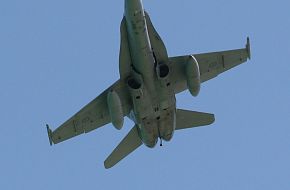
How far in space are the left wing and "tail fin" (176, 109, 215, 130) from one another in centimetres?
263

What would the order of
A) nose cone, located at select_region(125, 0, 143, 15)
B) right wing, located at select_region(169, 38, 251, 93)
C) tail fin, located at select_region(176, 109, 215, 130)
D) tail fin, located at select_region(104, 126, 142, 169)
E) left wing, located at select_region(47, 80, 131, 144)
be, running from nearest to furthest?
nose cone, located at select_region(125, 0, 143, 15)
right wing, located at select_region(169, 38, 251, 93)
left wing, located at select_region(47, 80, 131, 144)
tail fin, located at select_region(176, 109, 215, 130)
tail fin, located at select_region(104, 126, 142, 169)

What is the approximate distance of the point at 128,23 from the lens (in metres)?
37.4

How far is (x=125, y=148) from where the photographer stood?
4209cm

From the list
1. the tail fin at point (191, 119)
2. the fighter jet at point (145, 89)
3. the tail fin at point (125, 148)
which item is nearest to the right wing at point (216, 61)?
the fighter jet at point (145, 89)

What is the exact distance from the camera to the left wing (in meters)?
40.5

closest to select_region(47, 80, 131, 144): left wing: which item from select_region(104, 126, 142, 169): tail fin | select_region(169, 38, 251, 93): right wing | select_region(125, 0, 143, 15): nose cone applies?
select_region(104, 126, 142, 169): tail fin

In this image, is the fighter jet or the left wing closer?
the fighter jet

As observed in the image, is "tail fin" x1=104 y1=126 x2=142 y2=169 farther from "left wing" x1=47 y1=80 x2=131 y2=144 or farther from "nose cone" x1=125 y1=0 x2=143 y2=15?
"nose cone" x1=125 y1=0 x2=143 y2=15

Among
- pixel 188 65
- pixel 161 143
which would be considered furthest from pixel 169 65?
pixel 161 143

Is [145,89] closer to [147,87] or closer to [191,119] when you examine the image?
[147,87]

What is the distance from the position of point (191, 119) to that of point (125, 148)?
10.9ft

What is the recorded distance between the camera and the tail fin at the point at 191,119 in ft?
137

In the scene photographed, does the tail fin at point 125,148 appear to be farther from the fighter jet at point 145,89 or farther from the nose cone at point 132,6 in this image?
the nose cone at point 132,6

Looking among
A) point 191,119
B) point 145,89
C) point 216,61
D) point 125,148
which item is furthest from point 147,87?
point 125,148
